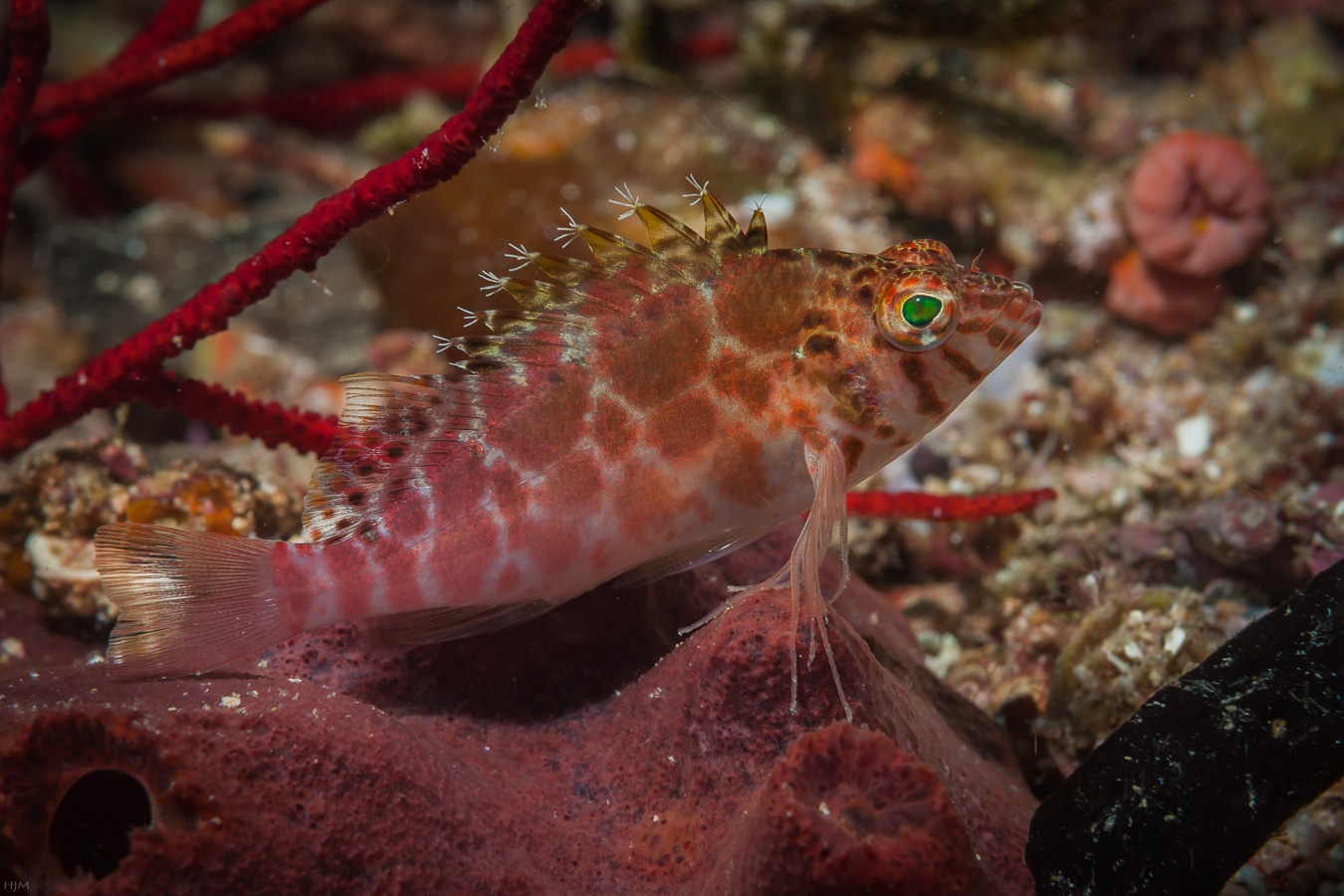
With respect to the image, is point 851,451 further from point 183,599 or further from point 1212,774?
point 183,599

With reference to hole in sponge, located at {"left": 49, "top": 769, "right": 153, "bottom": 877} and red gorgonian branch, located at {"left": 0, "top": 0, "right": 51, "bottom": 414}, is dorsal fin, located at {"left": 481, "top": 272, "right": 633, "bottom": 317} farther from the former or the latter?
red gorgonian branch, located at {"left": 0, "top": 0, "right": 51, "bottom": 414}

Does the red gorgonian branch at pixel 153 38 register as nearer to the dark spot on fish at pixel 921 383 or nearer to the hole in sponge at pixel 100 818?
the hole in sponge at pixel 100 818

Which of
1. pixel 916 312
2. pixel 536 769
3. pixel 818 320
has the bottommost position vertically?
pixel 536 769

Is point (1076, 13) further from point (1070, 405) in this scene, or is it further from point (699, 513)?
point (699, 513)

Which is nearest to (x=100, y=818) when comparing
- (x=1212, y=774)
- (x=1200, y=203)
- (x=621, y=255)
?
(x=621, y=255)

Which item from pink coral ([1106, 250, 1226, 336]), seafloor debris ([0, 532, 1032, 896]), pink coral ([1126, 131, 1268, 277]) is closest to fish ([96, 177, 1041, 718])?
seafloor debris ([0, 532, 1032, 896])

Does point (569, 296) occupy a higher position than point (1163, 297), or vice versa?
point (569, 296)

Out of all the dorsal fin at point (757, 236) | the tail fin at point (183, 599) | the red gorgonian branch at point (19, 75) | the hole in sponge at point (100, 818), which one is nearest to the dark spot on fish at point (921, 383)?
the dorsal fin at point (757, 236)
